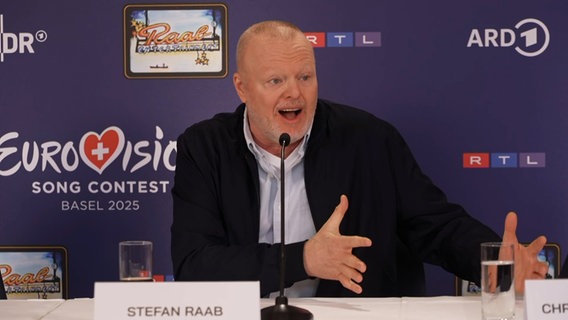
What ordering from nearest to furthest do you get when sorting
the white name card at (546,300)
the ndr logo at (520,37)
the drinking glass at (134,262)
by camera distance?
1. the white name card at (546,300)
2. the drinking glass at (134,262)
3. the ndr logo at (520,37)

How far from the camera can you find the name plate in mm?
1659

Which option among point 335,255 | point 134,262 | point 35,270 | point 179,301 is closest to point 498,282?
point 335,255

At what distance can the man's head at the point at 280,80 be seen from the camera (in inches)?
107

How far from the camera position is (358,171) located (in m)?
2.84

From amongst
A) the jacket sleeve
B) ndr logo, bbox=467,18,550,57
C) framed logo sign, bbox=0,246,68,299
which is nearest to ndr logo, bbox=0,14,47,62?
framed logo sign, bbox=0,246,68,299

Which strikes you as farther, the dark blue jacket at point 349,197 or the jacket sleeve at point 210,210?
the dark blue jacket at point 349,197

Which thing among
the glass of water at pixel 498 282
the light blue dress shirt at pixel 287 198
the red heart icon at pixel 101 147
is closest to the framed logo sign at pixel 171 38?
the red heart icon at pixel 101 147

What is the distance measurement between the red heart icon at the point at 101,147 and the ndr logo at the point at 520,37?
133cm

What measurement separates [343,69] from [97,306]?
74.7 inches

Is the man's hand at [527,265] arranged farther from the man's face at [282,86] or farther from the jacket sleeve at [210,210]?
the man's face at [282,86]

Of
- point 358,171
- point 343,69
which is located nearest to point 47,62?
point 343,69

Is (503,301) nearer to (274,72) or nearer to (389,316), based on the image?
(389,316)

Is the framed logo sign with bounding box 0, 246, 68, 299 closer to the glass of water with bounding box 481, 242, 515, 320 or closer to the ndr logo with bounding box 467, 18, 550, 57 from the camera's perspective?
the ndr logo with bounding box 467, 18, 550, 57

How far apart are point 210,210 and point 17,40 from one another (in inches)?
46.9
